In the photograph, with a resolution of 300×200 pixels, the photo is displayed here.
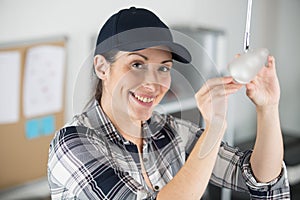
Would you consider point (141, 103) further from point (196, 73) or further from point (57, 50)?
point (57, 50)

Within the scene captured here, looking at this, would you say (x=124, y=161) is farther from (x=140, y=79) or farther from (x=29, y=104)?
(x=29, y=104)

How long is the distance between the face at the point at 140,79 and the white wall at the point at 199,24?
3.88 ft

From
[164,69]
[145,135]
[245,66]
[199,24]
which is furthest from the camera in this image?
[199,24]

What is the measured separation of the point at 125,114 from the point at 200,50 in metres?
0.14

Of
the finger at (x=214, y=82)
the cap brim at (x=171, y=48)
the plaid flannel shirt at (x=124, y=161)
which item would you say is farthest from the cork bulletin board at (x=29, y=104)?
the finger at (x=214, y=82)

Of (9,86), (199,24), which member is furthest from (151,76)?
(199,24)

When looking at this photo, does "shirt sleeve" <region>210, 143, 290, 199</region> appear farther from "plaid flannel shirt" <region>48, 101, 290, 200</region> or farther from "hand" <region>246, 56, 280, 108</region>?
"hand" <region>246, 56, 280, 108</region>

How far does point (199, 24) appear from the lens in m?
2.53

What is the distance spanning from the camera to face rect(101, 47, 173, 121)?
71 centimetres

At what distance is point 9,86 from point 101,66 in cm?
119

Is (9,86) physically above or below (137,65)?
below

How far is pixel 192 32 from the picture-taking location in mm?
2393

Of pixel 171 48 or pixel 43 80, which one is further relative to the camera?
pixel 43 80

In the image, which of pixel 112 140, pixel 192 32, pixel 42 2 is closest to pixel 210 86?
pixel 112 140
